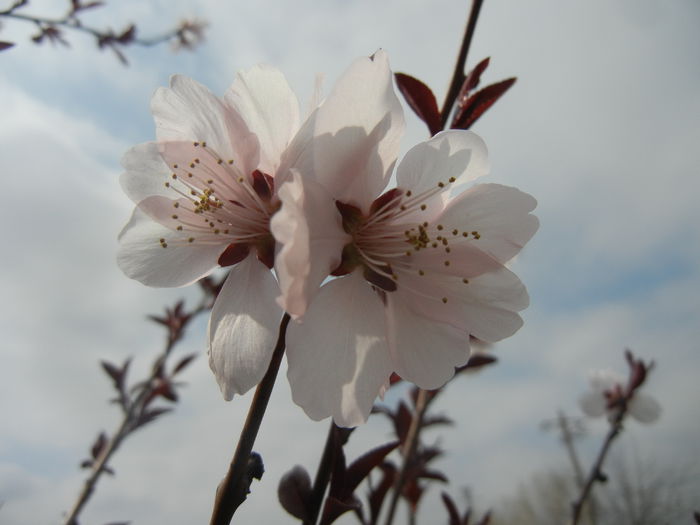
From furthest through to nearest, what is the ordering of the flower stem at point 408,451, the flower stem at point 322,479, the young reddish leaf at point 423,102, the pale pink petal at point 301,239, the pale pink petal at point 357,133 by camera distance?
the flower stem at point 408,451 → the young reddish leaf at point 423,102 → the flower stem at point 322,479 → the pale pink petal at point 357,133 → the pale pink petal at point 301,239

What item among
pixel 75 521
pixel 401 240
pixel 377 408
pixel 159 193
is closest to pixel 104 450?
pixel 75 521

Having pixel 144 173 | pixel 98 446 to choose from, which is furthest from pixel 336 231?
pixel 98 446

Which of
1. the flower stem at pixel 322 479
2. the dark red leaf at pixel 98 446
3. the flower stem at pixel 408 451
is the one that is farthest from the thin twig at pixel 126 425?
the flower stem at pixel 322 479

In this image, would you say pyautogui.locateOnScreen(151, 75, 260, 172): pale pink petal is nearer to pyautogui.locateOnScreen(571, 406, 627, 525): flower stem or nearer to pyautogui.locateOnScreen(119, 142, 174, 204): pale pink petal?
pyautogui.locateOnScreen(119, 142, 174, 204): pale pink petal

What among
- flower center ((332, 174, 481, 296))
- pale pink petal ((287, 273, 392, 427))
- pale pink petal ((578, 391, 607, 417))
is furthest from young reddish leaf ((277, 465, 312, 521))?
pale pink petal ((578, 391, 607, 417))

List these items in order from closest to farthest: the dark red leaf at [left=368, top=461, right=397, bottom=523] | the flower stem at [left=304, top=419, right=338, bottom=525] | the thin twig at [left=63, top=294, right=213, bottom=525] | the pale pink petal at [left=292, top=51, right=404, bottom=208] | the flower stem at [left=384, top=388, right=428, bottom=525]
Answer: the pale pink petal at [left=292, top=51, right=404, bottom=208]
the flower stem at [left=304, top=419, right=338, bottom=525]
the dark red leaf at [left=368, top=461, right=397, bottom=523]
the flower stem at [left=384, top=388, right=428, bottom=525]
the thin twig at [left=63, top=294, right=213, bottom=525]

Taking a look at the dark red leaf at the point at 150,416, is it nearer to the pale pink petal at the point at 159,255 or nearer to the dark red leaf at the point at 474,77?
the pale pink petal at the point at 159,255

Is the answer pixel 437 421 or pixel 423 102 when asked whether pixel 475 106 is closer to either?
pixel 423 102
